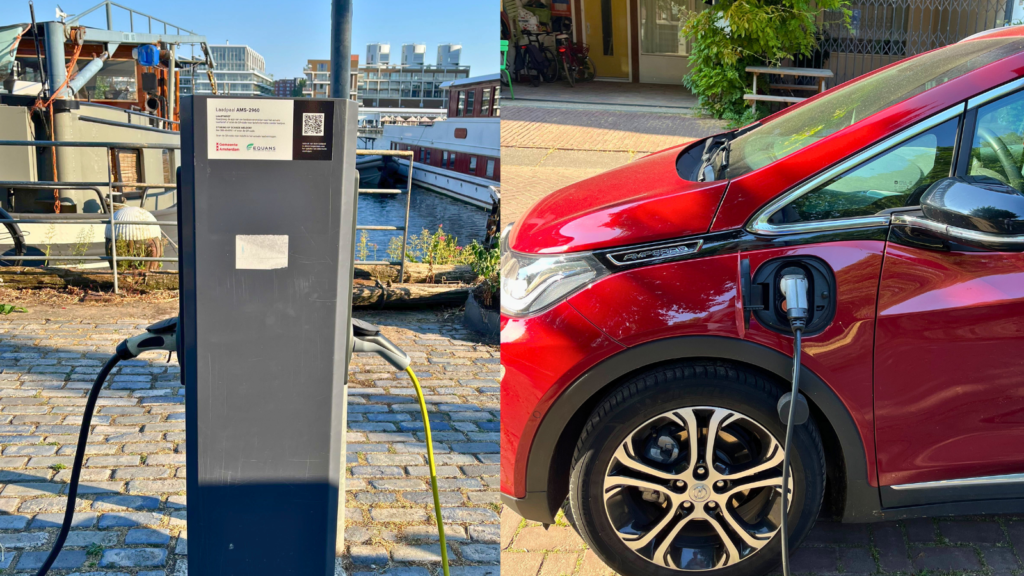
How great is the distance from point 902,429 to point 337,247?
71.4 inches

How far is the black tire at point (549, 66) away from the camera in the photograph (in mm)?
15088

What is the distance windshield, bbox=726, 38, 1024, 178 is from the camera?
265 centimetres

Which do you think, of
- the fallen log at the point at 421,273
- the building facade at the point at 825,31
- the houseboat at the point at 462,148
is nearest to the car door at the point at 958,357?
the fallen log at the point at 421,273

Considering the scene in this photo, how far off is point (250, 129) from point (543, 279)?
999 mm

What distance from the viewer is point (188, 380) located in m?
2.40

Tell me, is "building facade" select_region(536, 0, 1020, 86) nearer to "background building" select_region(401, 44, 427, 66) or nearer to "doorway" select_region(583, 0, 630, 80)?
"doorway" select_region(583, 0, 630, 80)

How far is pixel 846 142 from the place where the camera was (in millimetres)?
2523

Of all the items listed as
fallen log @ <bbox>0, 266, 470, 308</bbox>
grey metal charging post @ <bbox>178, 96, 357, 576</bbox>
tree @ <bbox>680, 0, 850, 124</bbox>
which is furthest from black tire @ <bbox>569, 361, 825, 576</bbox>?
tree @ <bbox>680, 0, 850, 124</bbox>

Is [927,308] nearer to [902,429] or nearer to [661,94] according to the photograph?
[902,429]

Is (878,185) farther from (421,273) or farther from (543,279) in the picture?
(421,273)

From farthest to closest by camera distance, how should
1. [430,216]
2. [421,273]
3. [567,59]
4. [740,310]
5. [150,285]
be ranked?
[430,216]
[567,59]
[421,273]
[150,285]
[740,310]

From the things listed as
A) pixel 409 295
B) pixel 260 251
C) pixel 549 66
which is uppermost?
pixel 549 66

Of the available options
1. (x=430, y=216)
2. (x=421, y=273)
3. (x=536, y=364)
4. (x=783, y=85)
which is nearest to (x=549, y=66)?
(x=783, y=85)

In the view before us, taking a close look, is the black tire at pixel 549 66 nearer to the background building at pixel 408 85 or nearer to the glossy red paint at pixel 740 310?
the background building at pixel 408 85
